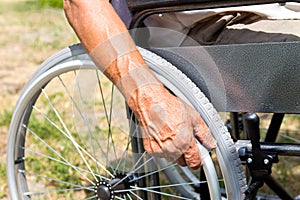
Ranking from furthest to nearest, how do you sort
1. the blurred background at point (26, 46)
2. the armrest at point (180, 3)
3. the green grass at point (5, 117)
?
the green grass at point (5, 117) < the blurred background at point (26, 46) < the armrest at point (180, 3)

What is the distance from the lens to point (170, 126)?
1.49m

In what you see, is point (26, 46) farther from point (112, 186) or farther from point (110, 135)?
point (112, 186)

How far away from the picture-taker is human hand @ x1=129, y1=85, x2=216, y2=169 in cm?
149

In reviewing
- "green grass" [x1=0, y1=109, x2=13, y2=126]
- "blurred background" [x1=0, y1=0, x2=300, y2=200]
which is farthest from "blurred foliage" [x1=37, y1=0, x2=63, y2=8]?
"green grass" [x1=0, y1=109, x2=13, y2=126]

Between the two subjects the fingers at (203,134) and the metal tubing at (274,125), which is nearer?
the fingers at (203,134)

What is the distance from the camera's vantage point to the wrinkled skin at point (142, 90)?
59.0 inches

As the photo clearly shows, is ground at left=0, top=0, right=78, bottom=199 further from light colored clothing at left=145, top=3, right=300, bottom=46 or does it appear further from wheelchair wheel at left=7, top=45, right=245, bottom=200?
light colored clothing at left=145, top=3, right=300, bottom=46

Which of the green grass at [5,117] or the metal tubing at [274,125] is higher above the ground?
the green grass at [5,117]

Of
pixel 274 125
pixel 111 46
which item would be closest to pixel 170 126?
pixel 111 46

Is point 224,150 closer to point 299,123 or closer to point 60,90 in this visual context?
point 299,123

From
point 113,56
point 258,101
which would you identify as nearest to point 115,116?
point 113,56

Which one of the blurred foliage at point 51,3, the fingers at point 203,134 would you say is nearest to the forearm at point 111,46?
the fingers at point 203,134

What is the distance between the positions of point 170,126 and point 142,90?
0.11 meters

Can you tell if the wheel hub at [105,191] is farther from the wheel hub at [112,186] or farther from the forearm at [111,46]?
the forearm at [111,46]
